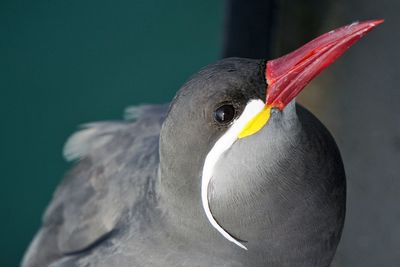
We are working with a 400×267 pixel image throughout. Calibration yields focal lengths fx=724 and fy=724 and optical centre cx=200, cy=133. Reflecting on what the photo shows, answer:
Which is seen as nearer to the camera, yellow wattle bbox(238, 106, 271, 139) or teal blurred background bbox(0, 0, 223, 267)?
yellow wattle bbox(238, 106, 271, 139)

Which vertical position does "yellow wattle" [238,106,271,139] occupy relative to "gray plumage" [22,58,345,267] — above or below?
above

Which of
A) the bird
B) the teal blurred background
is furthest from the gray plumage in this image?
the teal blurred background

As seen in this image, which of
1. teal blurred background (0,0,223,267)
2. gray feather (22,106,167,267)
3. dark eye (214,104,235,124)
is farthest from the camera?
teal blurred background (0,0,223,267)

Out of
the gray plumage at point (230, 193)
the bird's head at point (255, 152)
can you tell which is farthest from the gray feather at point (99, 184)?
the bird's head at point (255, 152)

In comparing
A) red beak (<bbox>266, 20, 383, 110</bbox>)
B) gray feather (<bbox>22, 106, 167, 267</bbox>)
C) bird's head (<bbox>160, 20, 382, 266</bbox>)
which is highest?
red beak (<bbox>266, 20, 383, 110</bbox>)

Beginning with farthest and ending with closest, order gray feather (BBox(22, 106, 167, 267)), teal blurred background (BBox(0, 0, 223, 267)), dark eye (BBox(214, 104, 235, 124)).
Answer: teal blurred background (BBox(0, 0, 223, 267))
gray feather (BBox(22, 106, 167, 267))
dark eye (BBox(214, 104, 235, 124))

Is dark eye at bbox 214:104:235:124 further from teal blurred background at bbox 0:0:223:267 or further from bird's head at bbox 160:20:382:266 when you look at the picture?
teal blurred background at bbox 0:0:223:267

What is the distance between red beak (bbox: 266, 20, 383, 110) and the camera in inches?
71.3

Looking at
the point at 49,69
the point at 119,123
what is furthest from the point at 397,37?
the point at 49,69

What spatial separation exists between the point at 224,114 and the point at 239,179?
7.8 inches

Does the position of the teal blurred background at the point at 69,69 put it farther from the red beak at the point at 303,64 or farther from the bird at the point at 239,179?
the red beak at the point at 303,64

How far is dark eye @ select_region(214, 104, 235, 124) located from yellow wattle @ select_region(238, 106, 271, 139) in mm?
55

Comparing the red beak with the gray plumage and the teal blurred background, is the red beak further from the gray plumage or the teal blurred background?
the teal blurred background

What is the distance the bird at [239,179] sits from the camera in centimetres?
179
